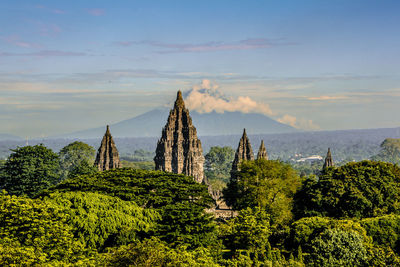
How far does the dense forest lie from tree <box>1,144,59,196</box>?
5.8 inches

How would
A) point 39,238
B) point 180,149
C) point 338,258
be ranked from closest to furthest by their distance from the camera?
point 39,238 < point 338,258 < point 180,149

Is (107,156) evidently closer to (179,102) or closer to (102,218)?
(179,102)

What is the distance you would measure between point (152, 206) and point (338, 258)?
17.2 m

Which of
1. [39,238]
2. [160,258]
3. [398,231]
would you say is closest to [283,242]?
[398,231]

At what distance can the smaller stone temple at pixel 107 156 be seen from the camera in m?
66.1

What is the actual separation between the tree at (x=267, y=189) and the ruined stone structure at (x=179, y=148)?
18.2m

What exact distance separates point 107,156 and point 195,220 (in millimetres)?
36452

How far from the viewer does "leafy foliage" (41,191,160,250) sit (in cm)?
2962

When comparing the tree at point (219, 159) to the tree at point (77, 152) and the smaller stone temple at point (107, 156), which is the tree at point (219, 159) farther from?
the smaller stone temple at point (107, 156)

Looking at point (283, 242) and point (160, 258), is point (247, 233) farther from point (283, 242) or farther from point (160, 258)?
point (160, 258)

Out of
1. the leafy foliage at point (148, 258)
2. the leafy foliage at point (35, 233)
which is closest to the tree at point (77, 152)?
the leafy foliage at point (35, 233)

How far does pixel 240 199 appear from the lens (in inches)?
1788

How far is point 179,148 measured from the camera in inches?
2680

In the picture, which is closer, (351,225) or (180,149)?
(351,225)
